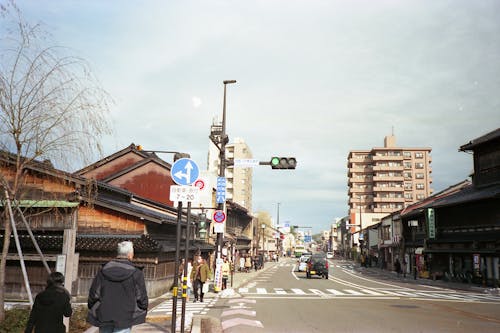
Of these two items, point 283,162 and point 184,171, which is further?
point 283,162

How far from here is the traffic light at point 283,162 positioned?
1877cm

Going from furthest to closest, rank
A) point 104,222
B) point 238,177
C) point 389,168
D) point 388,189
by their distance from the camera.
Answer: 1. point 238,177
2. point 389,168
3. point 388,189
4. point 104,222

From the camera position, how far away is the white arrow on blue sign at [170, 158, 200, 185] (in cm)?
968

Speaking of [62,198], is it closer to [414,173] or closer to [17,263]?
[17,263]

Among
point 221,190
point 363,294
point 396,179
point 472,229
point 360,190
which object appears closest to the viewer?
point 221,190

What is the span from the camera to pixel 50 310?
20.3 ft

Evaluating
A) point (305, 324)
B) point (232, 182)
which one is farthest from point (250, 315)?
point (232, 182)

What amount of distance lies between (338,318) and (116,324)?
9634 millimetres

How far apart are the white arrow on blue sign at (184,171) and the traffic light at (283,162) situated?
9337 mm

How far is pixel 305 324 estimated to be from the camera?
12.0 meters

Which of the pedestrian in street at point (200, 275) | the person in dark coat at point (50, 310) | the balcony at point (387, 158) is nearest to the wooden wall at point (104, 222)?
the pedestrian in street at point (200, 275)

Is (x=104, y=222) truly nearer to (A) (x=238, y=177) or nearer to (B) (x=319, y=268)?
(B) (x=319, y=268)

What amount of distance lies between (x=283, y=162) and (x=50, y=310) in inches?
543

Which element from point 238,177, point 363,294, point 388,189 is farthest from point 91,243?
point 388,189
